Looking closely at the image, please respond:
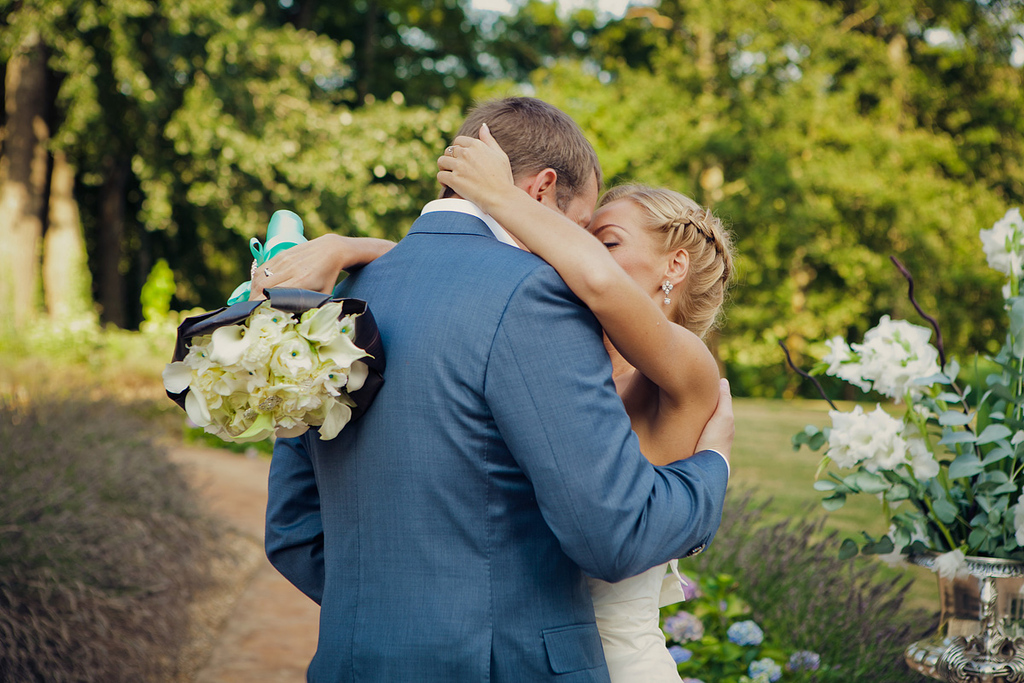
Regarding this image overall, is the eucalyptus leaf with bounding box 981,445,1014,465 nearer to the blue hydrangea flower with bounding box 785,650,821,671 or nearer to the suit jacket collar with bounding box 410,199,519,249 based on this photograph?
the blue hydrangea flower with bounding box 785,650,821,671

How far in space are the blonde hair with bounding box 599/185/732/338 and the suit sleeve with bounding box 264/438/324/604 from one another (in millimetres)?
1192

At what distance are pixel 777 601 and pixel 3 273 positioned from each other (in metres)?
13.7

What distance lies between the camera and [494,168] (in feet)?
5.67

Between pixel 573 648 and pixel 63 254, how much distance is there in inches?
662

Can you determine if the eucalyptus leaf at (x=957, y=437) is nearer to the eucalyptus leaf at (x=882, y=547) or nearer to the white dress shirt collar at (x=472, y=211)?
the eucalyptus leaf at (x=882, y=547)

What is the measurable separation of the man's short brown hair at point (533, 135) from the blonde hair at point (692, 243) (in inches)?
22.8

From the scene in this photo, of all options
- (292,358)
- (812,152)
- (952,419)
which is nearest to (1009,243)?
(952,419)

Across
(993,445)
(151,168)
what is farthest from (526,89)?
(993,445)

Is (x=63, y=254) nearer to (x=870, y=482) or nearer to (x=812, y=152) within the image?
(x=870, y=482)

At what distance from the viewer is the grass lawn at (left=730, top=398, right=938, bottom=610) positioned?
617cm

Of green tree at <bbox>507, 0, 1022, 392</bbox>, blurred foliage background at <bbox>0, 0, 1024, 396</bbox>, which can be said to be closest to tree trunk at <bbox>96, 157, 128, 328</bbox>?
blurred foliage background at <bbox>0, 0, 1024, 396</bbox>

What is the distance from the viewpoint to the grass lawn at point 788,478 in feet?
20.2

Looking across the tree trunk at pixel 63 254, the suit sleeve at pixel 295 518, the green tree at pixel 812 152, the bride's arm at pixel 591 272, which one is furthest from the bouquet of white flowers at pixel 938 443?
the green tree at pixel 812 152

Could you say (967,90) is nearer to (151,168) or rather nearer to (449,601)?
(151,168)
